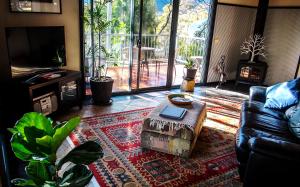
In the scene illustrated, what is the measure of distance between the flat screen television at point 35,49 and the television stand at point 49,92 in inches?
5.7

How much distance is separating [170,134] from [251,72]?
3.51 metres

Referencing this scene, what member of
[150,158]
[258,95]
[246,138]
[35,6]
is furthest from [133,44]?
[246,138]

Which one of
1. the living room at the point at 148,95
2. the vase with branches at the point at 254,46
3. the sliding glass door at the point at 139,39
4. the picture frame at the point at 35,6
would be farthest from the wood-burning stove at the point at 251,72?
the picture frame at the point at 35,6

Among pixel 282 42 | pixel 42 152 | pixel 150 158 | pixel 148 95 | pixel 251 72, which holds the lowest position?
pixel 150 158

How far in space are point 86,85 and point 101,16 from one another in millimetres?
1326

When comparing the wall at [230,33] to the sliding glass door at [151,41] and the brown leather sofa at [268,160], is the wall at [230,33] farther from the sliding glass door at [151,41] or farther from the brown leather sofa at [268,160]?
the brown leather sofa at [268,160]

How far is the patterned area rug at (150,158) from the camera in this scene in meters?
2.41

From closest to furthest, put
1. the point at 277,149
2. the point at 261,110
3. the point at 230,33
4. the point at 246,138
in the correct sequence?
the point at 277,149
the point at 246,138
the point at 261,110
the point at 230,33

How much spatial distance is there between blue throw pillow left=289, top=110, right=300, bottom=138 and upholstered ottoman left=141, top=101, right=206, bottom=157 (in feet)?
3.16

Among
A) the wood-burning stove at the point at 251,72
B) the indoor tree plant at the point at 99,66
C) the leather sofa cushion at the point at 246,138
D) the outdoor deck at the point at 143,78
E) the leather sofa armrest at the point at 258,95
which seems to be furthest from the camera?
the wood-burning stove at the point at 251,72

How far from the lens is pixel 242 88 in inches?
226

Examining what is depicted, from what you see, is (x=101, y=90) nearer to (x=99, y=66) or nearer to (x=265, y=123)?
(x=99, y=66)

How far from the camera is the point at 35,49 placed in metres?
3.40

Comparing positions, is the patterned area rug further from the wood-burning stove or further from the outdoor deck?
the wood-burning stove
